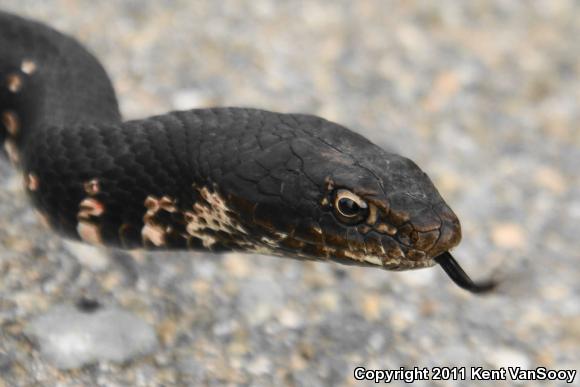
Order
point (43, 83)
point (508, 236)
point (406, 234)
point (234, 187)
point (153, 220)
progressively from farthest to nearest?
point (508, 236)
point (43, 83)
point (153, 220)
point (234, 187)
point (406, 234)

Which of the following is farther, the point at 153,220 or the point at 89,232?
the point at 89,232

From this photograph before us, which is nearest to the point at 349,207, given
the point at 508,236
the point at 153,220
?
the point at 153,220

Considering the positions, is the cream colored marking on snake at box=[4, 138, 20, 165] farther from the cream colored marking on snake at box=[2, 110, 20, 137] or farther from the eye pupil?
the eye pupil

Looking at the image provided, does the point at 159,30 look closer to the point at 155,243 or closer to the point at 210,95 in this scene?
the point at 210,95

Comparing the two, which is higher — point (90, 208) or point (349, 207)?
point (349, 207)

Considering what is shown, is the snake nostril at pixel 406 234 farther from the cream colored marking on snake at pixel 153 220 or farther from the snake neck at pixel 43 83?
the snake neck at pixel 43 83

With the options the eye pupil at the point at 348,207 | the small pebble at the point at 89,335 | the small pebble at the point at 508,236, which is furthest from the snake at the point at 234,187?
the small pebble at the point at 508,236

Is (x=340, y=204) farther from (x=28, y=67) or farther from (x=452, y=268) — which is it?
(x=28, y=67)
